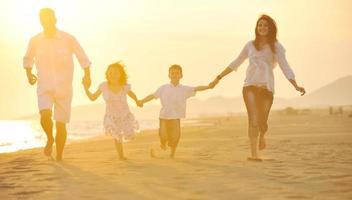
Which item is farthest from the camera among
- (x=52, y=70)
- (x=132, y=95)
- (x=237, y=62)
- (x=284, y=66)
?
(x=132, y=95)

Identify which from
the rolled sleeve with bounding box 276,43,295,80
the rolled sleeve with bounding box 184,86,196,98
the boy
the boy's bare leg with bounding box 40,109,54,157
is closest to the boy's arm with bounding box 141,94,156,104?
the boy

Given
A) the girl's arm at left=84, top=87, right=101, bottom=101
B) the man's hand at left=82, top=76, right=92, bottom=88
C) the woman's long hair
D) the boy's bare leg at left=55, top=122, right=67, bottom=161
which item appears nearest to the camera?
the woman's long hair

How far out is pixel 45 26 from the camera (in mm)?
8789

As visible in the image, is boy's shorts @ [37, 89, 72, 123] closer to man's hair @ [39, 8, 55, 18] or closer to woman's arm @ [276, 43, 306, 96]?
man's hair @ [39, 8, 55, 18]

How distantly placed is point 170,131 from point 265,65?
220 cm

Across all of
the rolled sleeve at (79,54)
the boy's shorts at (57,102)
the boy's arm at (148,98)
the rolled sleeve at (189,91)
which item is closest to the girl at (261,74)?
the rolled sleeve at (189,91)

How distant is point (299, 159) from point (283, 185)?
275cm

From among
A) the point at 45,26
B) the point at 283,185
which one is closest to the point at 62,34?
the point at 45,26

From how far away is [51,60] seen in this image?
8.72m

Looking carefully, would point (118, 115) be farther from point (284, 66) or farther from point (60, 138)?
point (284, 66)

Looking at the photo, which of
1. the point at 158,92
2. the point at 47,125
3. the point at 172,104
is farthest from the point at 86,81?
the point at 172,104

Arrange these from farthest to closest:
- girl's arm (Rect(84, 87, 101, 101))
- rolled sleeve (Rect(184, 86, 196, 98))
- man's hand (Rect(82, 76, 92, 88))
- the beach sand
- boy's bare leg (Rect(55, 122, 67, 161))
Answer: rolled sleeve (Rect(184, 86, 196, 98)) → girl's arm (Rect(84, 87, 101, 101)) → man's hand (Rect(82, 76, 92, 88)) → boy's bare leg (Rect(55, 122, 67, 161)) → the beach sand

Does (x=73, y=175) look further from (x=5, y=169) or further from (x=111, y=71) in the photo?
(x=111, y=71)

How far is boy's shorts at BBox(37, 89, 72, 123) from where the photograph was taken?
855 centimetres
